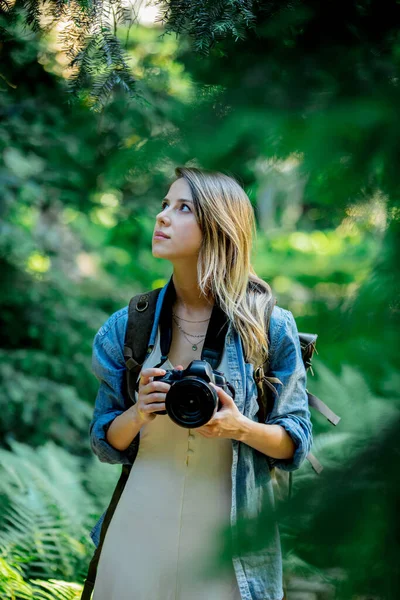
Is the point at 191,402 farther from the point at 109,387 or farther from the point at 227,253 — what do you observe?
the point at 227,253

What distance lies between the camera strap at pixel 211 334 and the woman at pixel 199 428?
0.06ft

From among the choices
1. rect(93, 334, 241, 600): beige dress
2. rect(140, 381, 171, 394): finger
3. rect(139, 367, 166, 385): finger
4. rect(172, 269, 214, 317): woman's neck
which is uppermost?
rect(172, 269, 214, 317): woman's neck

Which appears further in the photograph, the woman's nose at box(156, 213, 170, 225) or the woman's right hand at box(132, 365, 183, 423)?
the woman's nose at box(156, 213, 170, 225)

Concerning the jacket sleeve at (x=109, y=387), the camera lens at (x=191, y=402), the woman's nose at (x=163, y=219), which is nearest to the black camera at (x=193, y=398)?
the camera lens at (x=191, y=402)

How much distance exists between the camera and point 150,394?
A: 1.48 metres

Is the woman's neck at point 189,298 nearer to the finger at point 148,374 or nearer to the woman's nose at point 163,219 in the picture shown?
the woman's nose at point 163,219

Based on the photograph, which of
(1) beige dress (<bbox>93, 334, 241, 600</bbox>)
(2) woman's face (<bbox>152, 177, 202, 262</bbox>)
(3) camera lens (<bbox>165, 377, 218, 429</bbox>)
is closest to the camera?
(3) camera lens (<bbox>165, 377, 218, 429</bbox>)

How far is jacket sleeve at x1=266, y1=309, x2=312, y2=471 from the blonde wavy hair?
0.14 ft

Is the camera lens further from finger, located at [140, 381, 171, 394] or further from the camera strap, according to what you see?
the camera strap

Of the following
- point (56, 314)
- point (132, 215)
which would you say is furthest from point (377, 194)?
point (56, 314)

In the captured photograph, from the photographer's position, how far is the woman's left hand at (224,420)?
1429 mm

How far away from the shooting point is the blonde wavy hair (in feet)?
5.24

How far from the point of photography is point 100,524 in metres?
1.78

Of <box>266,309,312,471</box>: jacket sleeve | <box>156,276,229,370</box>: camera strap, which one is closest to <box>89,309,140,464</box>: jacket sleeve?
<box>156,276,229,370</box>: camera strap
